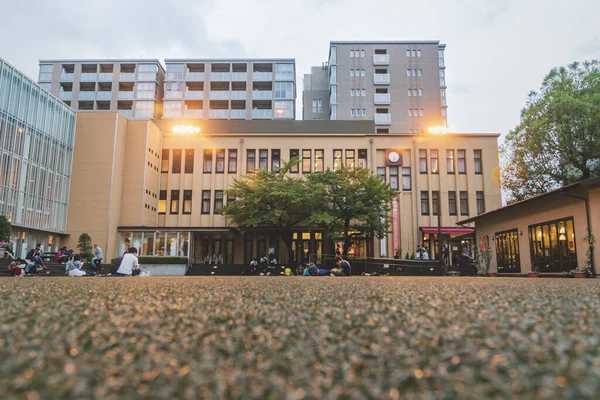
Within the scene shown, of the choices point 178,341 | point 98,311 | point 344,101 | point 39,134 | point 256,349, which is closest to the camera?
point 256,349

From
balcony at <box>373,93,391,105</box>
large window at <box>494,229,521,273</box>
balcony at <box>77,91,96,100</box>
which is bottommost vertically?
large window at <box>494,229,521,273</box>

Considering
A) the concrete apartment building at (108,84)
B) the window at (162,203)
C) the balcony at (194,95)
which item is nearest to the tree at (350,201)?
the window at (162,203)

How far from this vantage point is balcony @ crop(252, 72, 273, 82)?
2470 inches

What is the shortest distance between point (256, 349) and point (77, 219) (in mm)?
37155

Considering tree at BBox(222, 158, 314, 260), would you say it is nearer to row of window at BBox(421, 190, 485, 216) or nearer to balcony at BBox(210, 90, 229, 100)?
row of window at BBox(421, 190, 485, 216)

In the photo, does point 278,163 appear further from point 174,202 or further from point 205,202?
point 174,202

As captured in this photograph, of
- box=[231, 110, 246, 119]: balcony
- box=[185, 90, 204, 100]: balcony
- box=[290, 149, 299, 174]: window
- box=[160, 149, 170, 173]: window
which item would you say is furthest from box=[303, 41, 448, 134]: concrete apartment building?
box=[160, 149, 170, 173]: window

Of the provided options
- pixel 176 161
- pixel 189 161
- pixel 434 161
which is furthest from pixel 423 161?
pixel 176 161

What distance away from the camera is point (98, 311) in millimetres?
2102

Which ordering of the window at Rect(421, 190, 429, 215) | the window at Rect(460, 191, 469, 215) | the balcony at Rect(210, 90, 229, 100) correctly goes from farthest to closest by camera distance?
the balcony at Rect(210, 90, 229, 100) < the window at Rect(421, 190, 429, 215) < the window at Rect(460, 191, 469, 215)

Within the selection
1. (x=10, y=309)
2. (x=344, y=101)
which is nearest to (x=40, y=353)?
(x=10, y=309)

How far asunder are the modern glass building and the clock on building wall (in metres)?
26.9

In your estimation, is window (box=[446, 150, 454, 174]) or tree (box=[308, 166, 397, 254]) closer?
tree (box=[308, 166, 397, 254])

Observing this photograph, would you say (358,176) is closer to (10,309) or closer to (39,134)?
(39,134)
